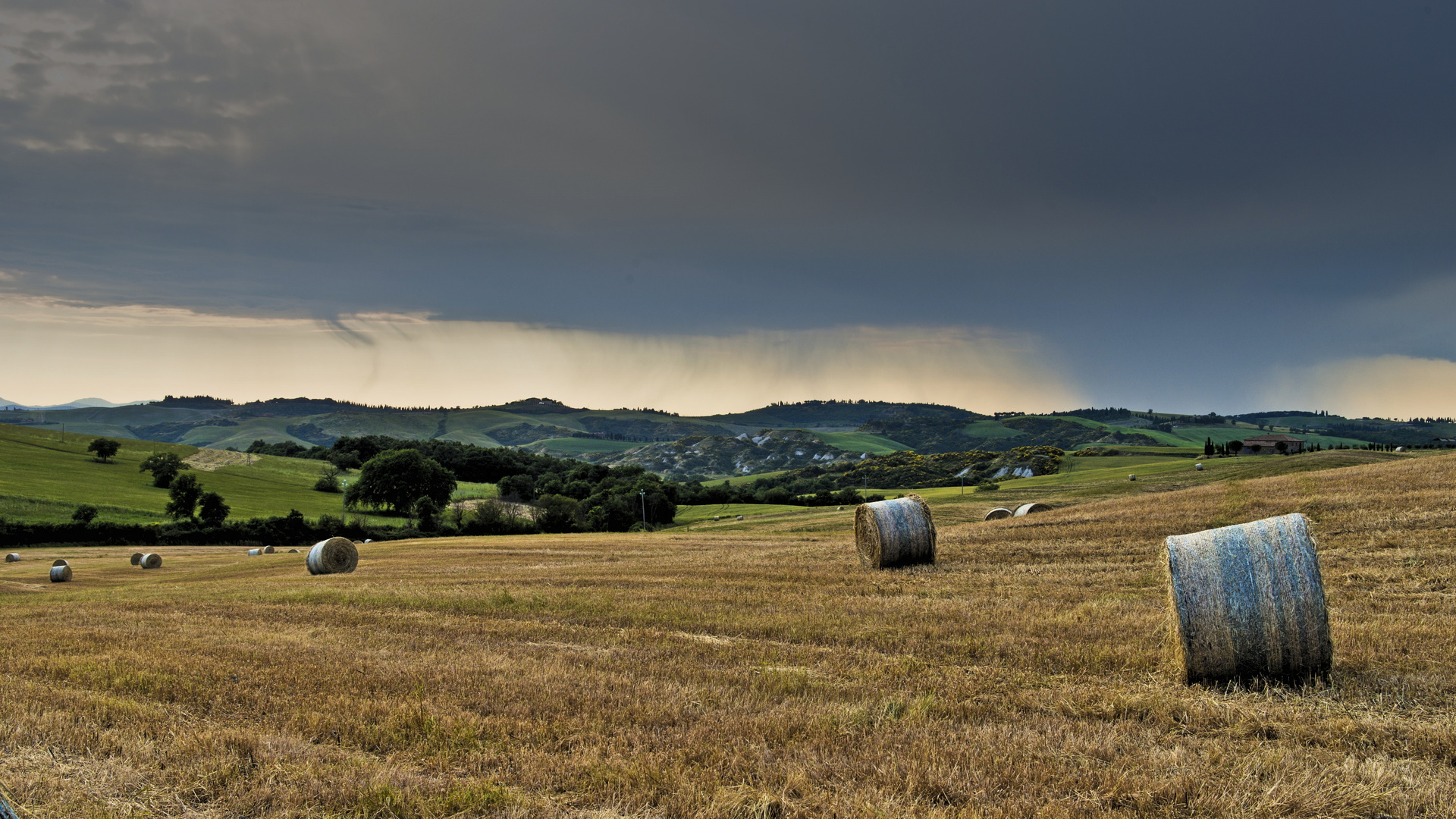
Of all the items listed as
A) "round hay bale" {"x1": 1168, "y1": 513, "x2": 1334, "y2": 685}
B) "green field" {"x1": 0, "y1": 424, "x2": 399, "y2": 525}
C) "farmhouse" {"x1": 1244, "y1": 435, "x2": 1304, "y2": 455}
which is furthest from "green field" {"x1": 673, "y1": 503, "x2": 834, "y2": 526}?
"farmhouse" {"x1": 1244, "y1": 435, "x2": 1304, "y2": 455}

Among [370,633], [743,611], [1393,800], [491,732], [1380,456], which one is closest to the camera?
[1393,800]

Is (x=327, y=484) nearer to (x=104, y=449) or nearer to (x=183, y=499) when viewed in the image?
(x=104, y=449)

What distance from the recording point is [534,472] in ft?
411

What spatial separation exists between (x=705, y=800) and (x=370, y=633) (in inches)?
334

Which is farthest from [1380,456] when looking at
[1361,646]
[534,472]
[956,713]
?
[534,472]

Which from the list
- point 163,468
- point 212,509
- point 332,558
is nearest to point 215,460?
point 163,468

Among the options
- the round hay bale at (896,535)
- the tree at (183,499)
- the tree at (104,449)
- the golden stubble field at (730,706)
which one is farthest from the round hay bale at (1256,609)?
the tree at (104,449)

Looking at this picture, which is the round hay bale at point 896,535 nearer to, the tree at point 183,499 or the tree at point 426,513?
the tree at point 426,513

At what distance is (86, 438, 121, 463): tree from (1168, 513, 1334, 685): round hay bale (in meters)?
116

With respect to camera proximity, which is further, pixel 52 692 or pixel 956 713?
pixel 52 692

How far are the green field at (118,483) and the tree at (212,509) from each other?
301 centimetres

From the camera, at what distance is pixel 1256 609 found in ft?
26.0

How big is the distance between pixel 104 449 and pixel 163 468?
15328mm

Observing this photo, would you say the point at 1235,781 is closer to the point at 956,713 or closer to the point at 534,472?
the point at 956,713
